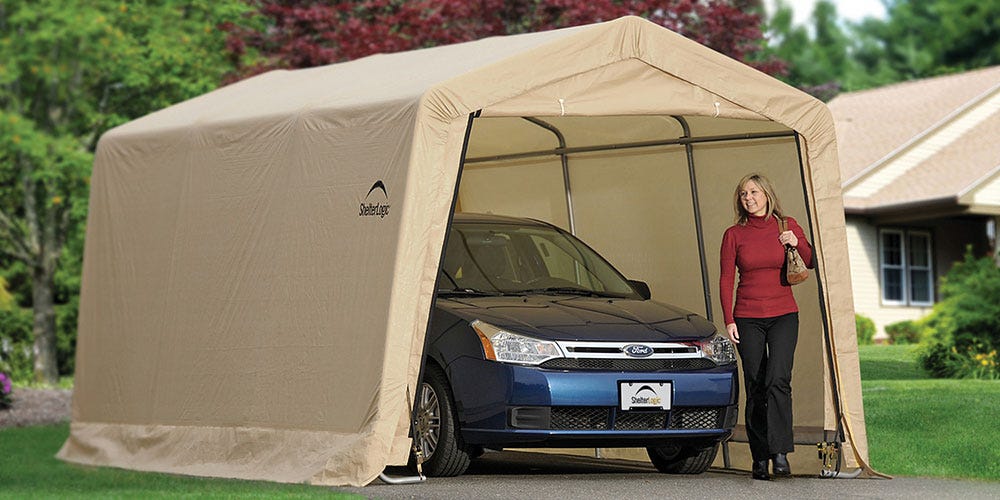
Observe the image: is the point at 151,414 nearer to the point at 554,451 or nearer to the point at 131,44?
the point at 554,451

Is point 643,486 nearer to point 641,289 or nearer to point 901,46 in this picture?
point 641,289

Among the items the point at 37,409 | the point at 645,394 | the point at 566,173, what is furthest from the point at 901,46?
the point at 645,394

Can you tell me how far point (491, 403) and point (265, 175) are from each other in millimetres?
2516

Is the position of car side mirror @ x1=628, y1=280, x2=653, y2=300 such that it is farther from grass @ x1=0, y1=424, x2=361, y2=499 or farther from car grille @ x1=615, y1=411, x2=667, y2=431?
grass @ x1=0, y1=424, x2=361, y2=499

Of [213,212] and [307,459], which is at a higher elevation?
[213,212]

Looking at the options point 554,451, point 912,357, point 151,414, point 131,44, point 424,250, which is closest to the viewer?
point 424,250

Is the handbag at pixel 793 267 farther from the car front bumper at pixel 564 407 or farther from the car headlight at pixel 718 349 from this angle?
the car front bumper at pixel 564 407

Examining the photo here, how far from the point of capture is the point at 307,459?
1003 centimetres

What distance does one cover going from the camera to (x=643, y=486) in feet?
32.1

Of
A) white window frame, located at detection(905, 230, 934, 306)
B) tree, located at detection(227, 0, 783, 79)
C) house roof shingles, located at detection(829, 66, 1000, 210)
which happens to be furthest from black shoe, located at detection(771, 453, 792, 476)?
white window frame, located at detection(905, 230, 934, 306)

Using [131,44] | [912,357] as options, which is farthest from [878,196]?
[131,44]

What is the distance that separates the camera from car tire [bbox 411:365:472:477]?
9859 millimetres

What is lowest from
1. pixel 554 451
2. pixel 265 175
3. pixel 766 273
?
pixel 554 451

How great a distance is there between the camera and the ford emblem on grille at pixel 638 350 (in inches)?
388
